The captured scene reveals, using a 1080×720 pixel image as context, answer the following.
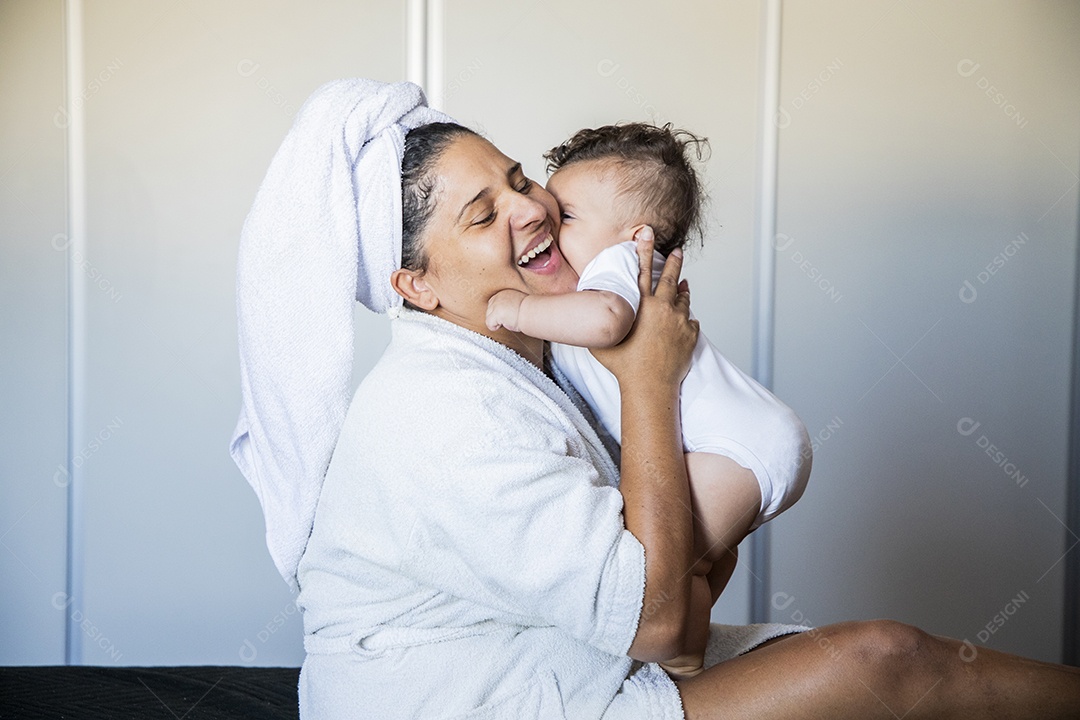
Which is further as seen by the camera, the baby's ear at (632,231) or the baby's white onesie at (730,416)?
the baby's ear at (632,231)

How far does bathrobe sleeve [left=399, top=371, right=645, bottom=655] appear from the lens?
1125mm

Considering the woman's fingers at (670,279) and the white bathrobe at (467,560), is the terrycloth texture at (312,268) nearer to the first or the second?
the white bathrobe at (467,560)

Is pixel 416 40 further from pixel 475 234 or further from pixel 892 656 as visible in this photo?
pixel 892 656

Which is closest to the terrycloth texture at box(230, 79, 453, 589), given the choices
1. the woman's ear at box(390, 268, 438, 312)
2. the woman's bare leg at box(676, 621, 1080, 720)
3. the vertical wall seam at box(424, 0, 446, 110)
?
the woman's ear at box(390, 268, 438, 312)

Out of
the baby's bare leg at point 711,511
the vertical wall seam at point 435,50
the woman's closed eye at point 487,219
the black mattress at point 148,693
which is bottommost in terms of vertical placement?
the black mattress at point 148,693

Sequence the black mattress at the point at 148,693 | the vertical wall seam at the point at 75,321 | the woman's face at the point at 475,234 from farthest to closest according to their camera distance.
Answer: the vertical wall seam at the point at 75,321 < the black mattress at the point at 148,693 < the woman's face at the point at 475,234

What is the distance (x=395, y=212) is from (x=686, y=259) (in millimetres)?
1508

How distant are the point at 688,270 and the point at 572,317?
155 cm

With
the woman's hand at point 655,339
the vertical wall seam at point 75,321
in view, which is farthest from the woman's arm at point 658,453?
the vertical wall seam at point 75,321

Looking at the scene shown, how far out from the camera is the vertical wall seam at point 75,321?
266 centimetres

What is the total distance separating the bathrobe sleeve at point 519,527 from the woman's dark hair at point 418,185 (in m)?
0.32

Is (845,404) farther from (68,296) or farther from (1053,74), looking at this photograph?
(68,296)

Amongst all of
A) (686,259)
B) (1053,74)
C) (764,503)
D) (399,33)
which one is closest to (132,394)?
(399,33)

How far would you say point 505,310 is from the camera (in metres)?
1.36
